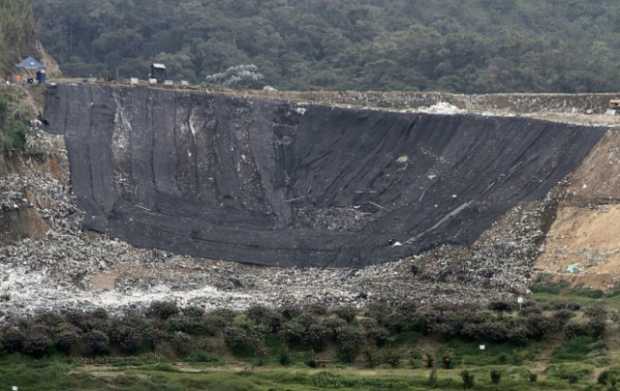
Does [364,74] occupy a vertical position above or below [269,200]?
above

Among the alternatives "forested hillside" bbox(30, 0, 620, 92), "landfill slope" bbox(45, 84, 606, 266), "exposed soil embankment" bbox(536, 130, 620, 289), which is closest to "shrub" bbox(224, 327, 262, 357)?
"landfill slope" bbox(45, 84, 606, 266)

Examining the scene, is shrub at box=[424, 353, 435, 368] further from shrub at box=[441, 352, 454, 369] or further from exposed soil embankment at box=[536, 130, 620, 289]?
exposed soil embankment at box=[536, 130, 620, 289]

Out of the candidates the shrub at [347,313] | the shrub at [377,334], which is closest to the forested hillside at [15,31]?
the shrub at [347,313]

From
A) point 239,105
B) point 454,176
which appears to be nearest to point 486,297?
point 454,176

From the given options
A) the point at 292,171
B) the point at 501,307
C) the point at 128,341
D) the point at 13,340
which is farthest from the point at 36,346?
the point at 292,171

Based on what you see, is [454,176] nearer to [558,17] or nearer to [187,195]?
[187,195]

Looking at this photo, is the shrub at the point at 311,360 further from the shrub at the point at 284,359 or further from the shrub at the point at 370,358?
the shrub at the point at 370,358

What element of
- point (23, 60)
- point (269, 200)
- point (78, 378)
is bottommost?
point (78, 378)
